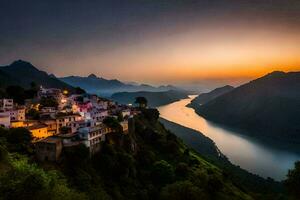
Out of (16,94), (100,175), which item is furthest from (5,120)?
(16,94)

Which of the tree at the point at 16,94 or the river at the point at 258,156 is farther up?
the tree at the point at 16,94

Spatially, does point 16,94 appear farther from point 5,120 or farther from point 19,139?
point 19,139

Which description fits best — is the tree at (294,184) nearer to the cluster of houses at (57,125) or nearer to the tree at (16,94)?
the cluster of houses at (57,125)

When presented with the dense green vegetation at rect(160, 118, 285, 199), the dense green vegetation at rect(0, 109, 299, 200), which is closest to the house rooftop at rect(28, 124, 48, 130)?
the dense green vegetation at rect(0, 109, 299, 200)

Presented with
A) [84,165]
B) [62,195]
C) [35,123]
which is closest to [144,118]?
[35,123]

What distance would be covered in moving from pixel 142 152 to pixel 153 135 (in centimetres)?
1047

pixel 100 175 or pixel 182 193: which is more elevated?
pixel 182 193

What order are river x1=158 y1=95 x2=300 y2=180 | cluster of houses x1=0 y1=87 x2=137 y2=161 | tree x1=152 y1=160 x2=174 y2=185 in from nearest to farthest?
cluster of houses x1=0 y1=87 x2=137 y2=161 → tree x1=152 y1=160 x2=174 y2=185 → river x1=158 y1=95 x2=300 y2=180

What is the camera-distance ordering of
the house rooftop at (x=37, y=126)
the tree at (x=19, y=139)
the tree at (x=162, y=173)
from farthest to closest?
1. the tree at (x=162, y=173)
2. the house rooftop at (x=37, y=126)
3. the tree at (x=19, y=139)

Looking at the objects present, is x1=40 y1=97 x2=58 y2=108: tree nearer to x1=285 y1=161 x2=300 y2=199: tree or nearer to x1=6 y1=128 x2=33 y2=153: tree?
x1=6 y1=128 x2=33 y2=153: tree

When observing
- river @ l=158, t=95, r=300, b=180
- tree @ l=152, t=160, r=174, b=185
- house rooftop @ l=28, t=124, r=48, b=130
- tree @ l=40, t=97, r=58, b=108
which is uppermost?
tree @ l=40, t=97, r=58, b=108

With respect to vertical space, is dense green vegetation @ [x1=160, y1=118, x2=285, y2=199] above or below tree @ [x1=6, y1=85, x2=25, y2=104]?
below

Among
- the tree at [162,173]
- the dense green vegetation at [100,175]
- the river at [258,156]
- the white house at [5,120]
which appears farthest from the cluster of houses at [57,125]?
the river at [258,156]

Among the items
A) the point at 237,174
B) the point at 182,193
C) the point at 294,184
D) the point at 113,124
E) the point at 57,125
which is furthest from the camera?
the point at 237,174
